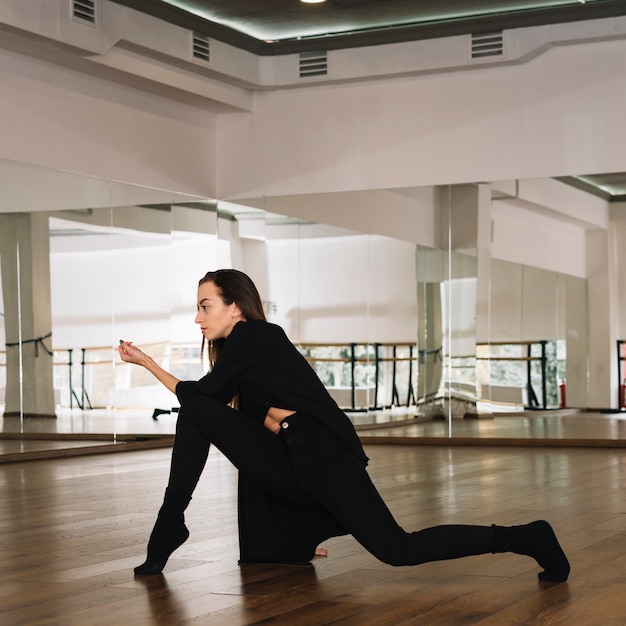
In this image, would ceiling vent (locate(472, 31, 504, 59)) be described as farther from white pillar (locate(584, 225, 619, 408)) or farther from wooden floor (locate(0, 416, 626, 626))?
wooden floor (locate(0, 416, 626, 626))

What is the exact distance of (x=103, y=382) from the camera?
860 centimetres

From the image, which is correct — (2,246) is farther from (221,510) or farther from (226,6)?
(221,510)

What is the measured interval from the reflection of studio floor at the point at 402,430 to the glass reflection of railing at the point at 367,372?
0.13 meters

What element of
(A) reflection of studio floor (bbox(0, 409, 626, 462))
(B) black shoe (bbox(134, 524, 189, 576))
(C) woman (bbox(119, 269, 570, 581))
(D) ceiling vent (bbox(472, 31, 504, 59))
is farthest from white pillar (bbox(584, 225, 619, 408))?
(B) black shoe (bbox(134, 524, 189, 576))

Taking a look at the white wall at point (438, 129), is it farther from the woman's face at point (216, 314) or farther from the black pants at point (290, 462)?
the black pants at point (290, 462)

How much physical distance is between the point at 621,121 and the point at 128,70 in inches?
157

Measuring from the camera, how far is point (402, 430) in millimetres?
9359

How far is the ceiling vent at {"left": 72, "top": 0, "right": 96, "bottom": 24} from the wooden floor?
3.48 meters

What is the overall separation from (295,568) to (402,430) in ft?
20.0

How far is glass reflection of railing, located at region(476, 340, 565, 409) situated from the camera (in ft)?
29.5

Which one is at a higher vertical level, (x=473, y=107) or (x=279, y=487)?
(x=473, y=107)

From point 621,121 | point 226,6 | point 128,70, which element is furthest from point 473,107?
point 128,70

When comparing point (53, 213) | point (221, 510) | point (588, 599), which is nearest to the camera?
point (588, 599)

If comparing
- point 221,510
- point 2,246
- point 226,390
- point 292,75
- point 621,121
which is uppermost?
point 292,75
